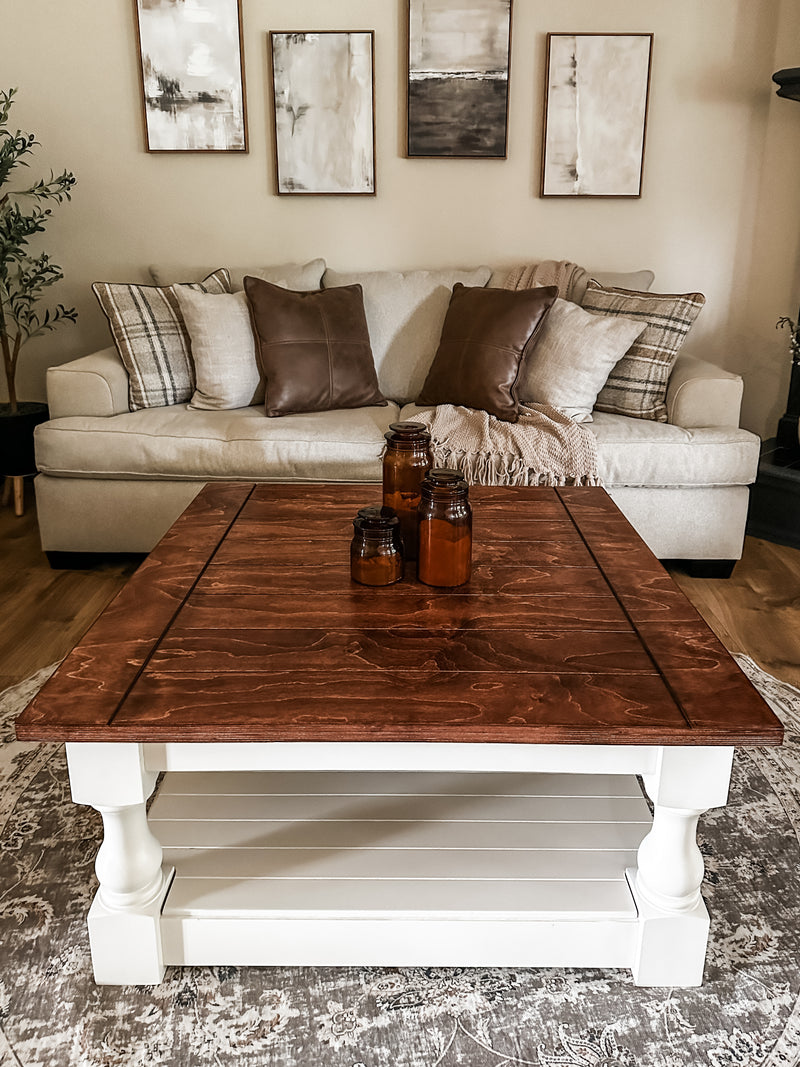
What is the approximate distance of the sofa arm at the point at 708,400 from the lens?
3.15 m

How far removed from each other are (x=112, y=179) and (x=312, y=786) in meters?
3.01

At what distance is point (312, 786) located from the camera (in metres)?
1.72

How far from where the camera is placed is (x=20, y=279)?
371cm

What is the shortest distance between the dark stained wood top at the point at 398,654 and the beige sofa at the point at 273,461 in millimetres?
1049

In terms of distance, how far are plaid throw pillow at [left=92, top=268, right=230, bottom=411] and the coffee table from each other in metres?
1.68

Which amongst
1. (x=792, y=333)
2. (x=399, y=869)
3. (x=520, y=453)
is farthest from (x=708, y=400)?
(x=399, y=869)

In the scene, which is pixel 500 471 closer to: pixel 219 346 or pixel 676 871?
pixel 219 346

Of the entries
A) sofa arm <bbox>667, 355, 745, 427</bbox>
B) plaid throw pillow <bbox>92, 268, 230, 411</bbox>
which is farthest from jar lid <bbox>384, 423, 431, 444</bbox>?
plaid throw pillow <bbox>92, 268, 230, 411</bbox>

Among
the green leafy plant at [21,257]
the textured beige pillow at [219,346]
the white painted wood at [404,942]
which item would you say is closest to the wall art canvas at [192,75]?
the green leafy plant at [21,257]

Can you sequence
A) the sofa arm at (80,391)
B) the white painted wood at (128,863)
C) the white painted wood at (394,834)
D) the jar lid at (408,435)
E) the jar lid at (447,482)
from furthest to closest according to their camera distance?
the sofa arm at (80,391) < the jar lid at (408,435) < the jar lid at (447,482) < the white painted wood at (394,834) < the white painted wood at (128,863)

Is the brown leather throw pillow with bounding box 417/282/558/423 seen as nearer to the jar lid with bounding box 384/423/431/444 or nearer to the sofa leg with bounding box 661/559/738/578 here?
the sofa leg with bounding box 661/559/738/578

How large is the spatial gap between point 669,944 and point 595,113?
3225mm

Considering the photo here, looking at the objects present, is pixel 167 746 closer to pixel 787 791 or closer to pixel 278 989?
pixel 278 989

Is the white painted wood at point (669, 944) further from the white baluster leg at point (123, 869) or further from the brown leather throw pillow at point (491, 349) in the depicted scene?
the brown leather throw pillow at point (491, 349)
